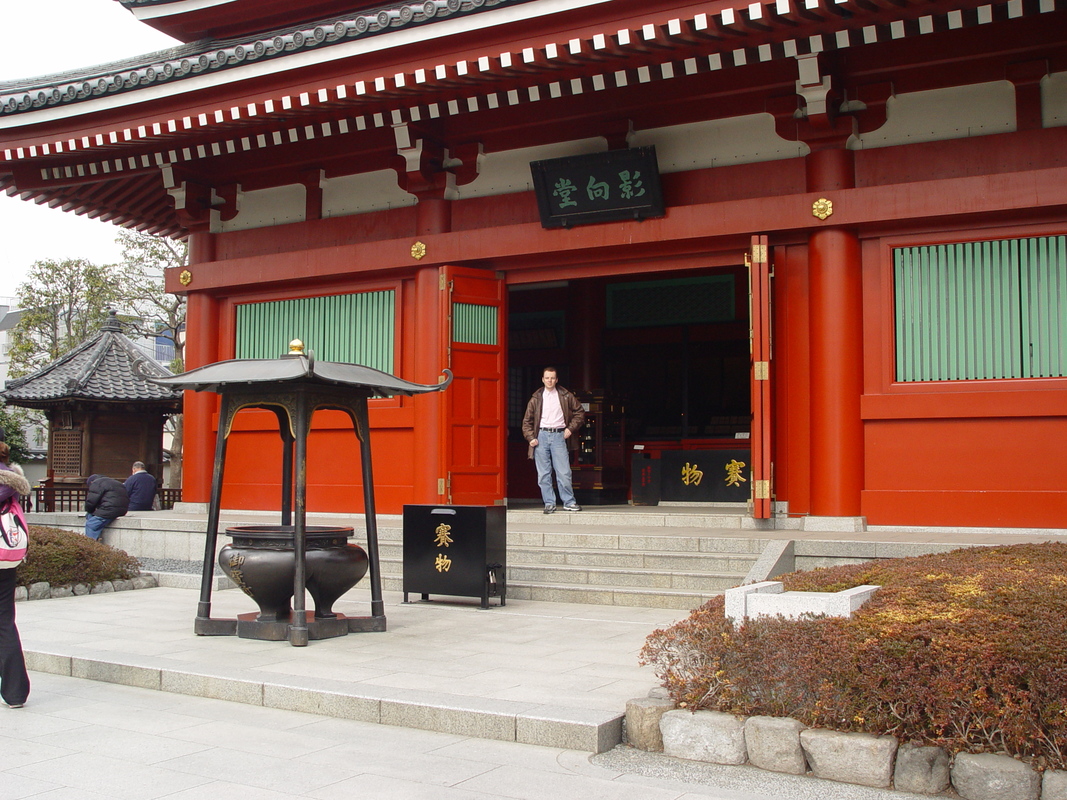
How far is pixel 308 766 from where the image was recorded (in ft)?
15.1

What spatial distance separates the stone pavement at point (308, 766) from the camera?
4.20 m

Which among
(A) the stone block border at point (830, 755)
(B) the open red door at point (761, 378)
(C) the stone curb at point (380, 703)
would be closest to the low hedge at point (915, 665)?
(A) the stone block border at point (830, 755)

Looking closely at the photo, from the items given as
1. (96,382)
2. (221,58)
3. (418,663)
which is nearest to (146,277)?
(96,382)

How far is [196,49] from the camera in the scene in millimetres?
13133

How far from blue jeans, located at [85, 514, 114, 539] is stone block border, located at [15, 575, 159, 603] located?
201 cm

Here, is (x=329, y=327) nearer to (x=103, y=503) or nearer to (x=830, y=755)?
(x=103, y=503)

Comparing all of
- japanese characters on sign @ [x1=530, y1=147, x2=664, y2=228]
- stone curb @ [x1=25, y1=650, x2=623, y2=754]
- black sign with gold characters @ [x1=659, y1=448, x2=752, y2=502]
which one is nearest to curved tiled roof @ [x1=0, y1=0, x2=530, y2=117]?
japanese characters on sign @ [x1=530, y1=147, x2=664, y2=228]

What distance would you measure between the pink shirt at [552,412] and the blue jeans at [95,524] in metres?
5.63

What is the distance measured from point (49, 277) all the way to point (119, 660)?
2500 centimetres

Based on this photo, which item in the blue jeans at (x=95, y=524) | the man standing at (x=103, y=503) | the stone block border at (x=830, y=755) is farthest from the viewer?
the blue jeans at (x=95, y=524)

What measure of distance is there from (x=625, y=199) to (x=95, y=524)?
7.62m

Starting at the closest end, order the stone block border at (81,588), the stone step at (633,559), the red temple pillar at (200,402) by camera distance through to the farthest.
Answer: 1. the stone step at (633,559)
2. the stone block border at (81,588)
3. the red temple pillar at (200,402)

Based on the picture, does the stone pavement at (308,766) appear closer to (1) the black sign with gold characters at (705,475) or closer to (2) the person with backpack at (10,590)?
(2) the person with backpack at (10,590)

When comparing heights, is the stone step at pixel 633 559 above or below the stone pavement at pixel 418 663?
above
